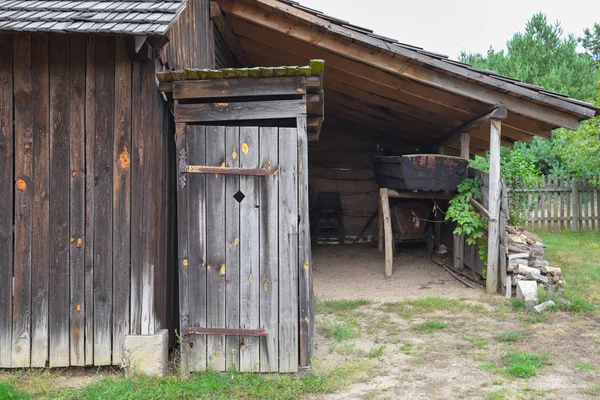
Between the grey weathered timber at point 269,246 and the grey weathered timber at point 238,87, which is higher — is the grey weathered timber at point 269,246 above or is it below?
below

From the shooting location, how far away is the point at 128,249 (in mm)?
3957

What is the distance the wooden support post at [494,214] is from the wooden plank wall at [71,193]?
4.71m

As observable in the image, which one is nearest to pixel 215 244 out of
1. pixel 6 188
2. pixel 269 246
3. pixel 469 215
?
pixel 269 246

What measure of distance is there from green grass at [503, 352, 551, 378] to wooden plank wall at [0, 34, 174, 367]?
2.99 meters

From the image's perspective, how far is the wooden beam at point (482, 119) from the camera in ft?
21.3

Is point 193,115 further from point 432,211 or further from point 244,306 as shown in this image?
point 432,211

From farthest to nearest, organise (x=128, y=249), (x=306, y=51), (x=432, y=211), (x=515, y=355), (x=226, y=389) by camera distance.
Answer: (x=432, y=211)
(x=306, y=51)
(x=515, y=355)
(x=128, y=249)
(x=226, y=389)

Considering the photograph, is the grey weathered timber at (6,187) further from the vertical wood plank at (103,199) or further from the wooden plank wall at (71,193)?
the vertical wood plank at (103,199)

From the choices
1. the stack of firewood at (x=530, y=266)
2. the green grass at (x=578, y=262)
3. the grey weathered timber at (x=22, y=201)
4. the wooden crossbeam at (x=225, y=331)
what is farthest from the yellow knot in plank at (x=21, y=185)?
the green grass at (x=578, y=262)

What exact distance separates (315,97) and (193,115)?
103 cm

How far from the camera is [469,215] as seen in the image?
713 cm

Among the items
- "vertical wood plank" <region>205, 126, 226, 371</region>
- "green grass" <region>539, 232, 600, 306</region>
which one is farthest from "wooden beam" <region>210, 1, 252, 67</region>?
"green grass" <region>539, 232, 600, 306</region>

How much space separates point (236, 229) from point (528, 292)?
4.14 meters

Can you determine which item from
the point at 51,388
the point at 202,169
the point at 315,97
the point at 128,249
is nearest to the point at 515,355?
the point at 315,97
